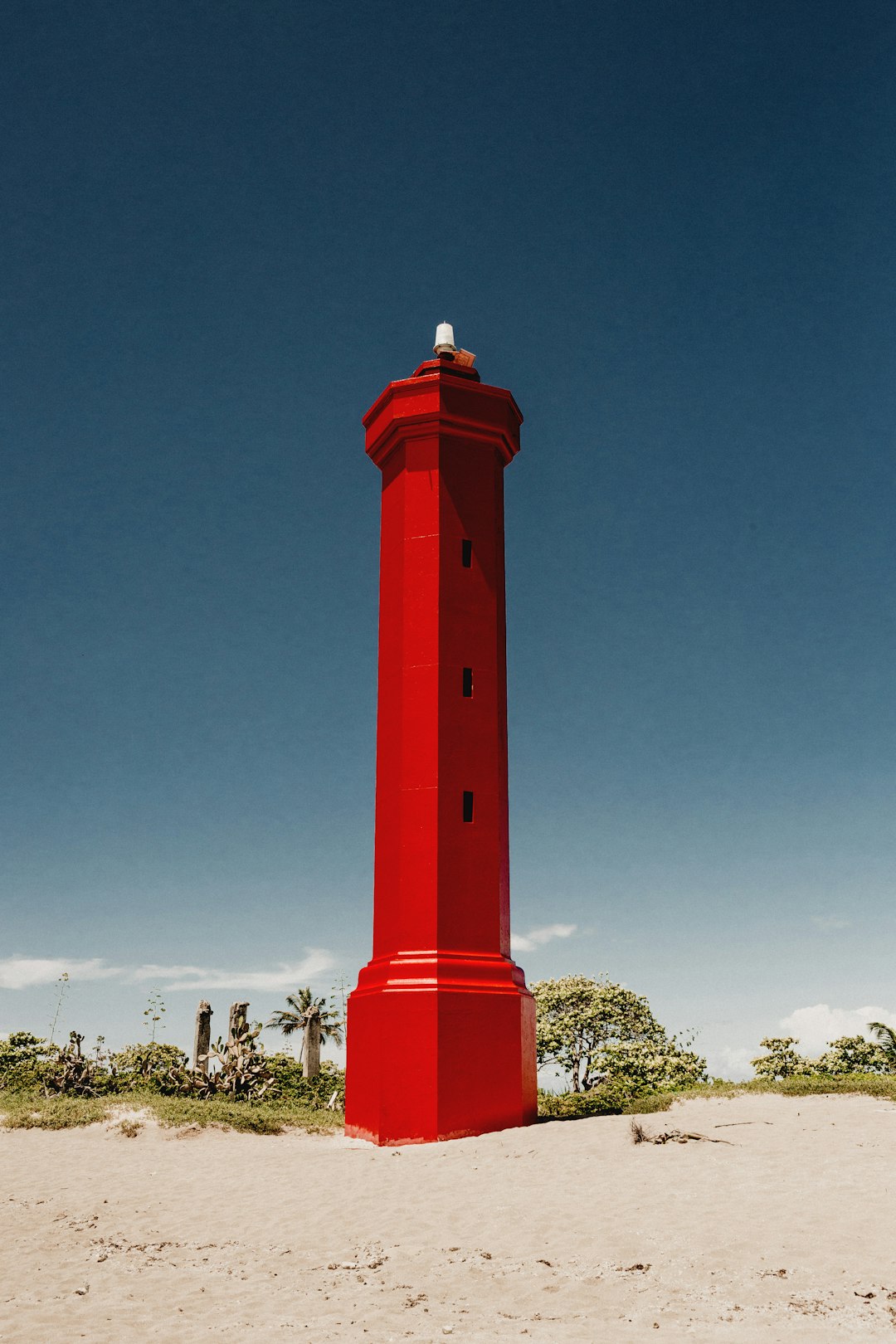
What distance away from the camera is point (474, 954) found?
15.1 metres

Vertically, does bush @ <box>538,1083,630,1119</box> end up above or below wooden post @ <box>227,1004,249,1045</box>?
below

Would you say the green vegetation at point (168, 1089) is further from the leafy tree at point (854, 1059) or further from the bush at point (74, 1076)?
the leafy tree at point (854, 1059)

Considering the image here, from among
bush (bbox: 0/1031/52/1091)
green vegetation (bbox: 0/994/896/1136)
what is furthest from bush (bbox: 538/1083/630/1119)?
bush (bbox: 0/1031/52/1091)

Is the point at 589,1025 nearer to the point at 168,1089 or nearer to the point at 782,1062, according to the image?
the point at 782,1062

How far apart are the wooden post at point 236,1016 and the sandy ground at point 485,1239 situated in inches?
246

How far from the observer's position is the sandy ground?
697 centimetres

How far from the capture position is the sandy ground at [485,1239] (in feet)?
22.9

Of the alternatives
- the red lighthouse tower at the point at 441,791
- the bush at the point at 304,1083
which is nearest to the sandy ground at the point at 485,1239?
the red lighthouse tower at the point at 441,791

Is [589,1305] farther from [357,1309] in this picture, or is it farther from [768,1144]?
[768,1144]

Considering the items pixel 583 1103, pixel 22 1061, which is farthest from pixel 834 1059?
pixel 22 1061

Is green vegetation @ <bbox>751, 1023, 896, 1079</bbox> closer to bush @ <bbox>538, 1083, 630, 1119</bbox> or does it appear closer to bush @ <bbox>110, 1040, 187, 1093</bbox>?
bush @ <bbox>538, 1083, 630, 1119</bbox>

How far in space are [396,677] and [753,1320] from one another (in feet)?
36.1

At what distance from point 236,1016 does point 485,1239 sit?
12760mm

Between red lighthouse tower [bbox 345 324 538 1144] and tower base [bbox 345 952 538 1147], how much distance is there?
0.02m
